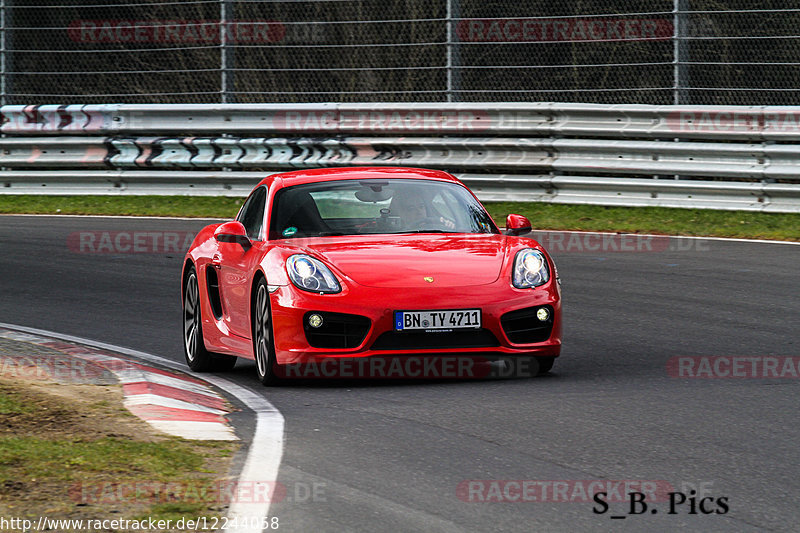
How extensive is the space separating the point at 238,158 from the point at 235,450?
41.6 feet

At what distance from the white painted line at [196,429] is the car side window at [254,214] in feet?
7.95

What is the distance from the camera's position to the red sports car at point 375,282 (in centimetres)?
763

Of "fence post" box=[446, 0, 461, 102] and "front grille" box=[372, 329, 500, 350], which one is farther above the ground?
"fence post" box=[446, 0, 461, 102]

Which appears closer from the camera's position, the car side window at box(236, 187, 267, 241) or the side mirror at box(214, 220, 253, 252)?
the side mirror at box(214, 220, 253, 252)

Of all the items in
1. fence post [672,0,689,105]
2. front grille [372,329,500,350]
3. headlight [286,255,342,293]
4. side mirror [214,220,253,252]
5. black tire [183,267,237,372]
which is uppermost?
fence post [672,0,689,105]

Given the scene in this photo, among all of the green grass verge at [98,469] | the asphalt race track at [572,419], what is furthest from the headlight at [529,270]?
the green grass verge at [98,469]

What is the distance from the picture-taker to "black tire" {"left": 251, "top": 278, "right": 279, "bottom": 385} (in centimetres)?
784

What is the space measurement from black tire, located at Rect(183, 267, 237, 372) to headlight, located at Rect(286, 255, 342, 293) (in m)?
1.46

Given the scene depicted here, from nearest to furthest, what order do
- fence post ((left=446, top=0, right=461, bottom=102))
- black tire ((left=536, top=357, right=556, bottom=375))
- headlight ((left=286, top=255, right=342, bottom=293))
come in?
headlight ((left=286, top=255, right=342, bottom=293))
black tire ((left=536, top=357, right=556, bottom=375))
fence post ((left=446, top=0, right=461, bottom=102))

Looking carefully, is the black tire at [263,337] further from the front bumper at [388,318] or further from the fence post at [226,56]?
the fence post at [226,56]

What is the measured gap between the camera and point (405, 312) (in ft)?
24.9

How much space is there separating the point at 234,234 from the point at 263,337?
0.83 m

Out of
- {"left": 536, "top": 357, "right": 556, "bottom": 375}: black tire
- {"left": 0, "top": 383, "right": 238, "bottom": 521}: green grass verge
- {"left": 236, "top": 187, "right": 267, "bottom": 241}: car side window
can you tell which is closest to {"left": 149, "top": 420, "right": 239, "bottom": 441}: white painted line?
{"left": 0, "top": 383, "right": 238, "bottom": 521}: green grass verge

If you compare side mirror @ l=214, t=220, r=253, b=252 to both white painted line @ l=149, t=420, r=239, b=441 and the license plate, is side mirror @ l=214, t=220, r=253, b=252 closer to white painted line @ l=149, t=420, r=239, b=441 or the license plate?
the license plate
